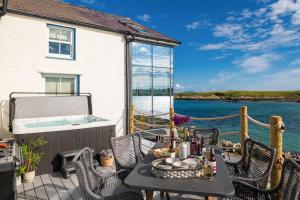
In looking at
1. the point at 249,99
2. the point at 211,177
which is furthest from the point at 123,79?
the point at 249,99

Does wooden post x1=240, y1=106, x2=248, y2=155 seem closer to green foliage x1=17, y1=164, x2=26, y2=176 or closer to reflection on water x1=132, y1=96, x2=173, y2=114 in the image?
green foliage x1=17, y1=164, x2=26, y2=176

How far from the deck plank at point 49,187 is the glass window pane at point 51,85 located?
133 inches

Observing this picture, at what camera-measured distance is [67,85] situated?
773 centimetres

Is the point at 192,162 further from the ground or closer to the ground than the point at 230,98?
further from the ground

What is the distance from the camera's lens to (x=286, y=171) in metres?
2.09

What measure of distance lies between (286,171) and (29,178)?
4.39m

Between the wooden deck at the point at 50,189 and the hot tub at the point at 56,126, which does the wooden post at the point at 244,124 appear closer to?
the wooden deck at the point at 50,189

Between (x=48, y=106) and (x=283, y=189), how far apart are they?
6.35 meters

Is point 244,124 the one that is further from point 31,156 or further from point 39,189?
point 31,156

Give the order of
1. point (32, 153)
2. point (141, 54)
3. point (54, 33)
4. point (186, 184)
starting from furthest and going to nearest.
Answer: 1. point (141, 54)
2. point (54, 33)
3. point (32, 153)
4. point (186, 184)

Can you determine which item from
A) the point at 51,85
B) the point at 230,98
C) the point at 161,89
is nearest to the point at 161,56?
the point at 161,89

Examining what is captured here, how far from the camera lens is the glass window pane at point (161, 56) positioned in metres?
9.95

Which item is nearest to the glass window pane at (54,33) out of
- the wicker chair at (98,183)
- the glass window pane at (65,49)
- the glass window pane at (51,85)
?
the glass window pane at (65,49)

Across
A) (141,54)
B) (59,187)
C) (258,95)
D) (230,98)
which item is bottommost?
(59,187)
